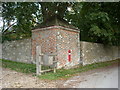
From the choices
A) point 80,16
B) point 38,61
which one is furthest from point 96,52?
point 38,61

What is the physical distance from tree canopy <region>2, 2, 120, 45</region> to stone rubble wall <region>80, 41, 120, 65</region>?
2.82ft

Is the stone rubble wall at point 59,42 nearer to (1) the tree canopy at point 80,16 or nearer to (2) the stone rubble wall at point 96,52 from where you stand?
(2) the stone rubble wall at point 96,52

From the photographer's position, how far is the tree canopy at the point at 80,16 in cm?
936

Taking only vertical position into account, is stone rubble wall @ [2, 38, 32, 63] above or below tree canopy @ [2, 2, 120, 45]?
below

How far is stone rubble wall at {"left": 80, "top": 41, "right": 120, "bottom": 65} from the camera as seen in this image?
29.0 feet

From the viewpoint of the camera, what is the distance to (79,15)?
12.2 m

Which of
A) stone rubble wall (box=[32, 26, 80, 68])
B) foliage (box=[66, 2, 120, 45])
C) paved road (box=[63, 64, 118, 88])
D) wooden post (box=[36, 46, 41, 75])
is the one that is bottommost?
paved road (box=[63, 64, 118, 88])

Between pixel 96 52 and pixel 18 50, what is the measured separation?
643 cm

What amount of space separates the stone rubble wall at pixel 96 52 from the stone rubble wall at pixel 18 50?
385 cm

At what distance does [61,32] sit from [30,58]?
2909 millimetres

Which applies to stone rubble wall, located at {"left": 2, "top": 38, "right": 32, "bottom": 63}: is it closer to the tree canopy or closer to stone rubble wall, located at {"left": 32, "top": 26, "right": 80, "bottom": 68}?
stone rubble wall, located at {"left": 32, "top": 26, "right": 80, "bottom": 68}

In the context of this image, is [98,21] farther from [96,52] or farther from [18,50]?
[18,50]

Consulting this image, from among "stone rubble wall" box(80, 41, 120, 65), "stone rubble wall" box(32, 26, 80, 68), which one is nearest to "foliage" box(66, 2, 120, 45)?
"stone rubble wall" box(80, 41, 120, 65)

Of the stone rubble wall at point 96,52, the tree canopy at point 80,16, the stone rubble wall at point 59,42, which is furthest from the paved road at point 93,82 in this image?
the tree canopy at point 80,16
